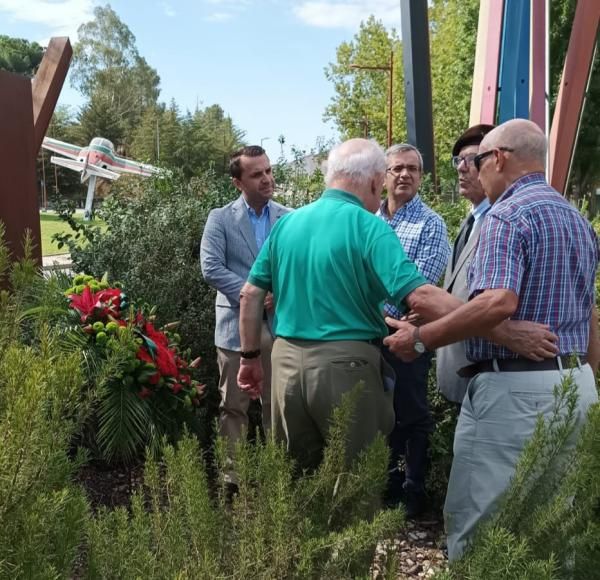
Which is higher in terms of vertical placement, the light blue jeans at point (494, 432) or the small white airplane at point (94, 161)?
the small white airplane at point (94, 161)

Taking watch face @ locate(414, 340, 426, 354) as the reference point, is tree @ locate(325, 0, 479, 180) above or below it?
above

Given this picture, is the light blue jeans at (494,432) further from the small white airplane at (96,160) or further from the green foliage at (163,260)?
the small white airplane at (96,160)

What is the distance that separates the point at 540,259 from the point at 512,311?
0.21 metres

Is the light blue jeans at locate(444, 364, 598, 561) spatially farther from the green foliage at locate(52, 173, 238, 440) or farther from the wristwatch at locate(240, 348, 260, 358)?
the green foliage at locate(52, 173, 238, 440)

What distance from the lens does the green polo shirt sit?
8.00 ft

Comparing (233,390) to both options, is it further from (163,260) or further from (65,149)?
(65,149)

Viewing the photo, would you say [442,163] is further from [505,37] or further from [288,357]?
[288,357]

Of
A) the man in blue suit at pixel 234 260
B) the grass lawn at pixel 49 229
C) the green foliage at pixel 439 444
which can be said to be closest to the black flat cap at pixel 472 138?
the man in blue suit at pixel 234 260

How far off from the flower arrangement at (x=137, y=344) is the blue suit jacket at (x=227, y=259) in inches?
11.7

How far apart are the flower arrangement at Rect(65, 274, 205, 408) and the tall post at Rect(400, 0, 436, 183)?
4.01m

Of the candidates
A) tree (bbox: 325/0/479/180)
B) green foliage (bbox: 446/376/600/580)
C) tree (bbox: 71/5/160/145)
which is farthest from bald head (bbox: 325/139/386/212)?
tree (bbox: 71/5/160/145)

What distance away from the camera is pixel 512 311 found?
6.95 ft

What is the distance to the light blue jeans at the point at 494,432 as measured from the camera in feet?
7.37

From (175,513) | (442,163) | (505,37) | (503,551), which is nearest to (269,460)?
(175,513)
